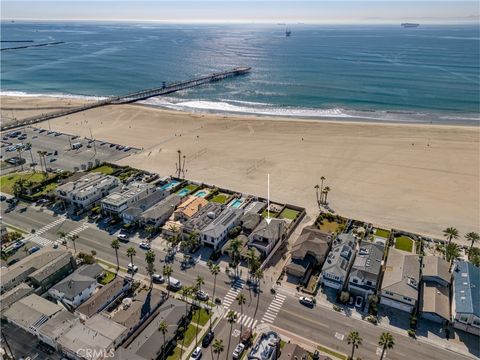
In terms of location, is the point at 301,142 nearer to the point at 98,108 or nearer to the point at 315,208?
the point at 315,208

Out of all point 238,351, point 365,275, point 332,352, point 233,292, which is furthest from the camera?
point 233,292

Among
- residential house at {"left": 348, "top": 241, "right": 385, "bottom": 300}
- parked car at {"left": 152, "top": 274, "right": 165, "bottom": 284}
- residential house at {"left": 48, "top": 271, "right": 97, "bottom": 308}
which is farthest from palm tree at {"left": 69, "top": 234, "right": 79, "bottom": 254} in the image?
residential house at {"left": 348, "top": 241, "right": 385, "bottom": 300}

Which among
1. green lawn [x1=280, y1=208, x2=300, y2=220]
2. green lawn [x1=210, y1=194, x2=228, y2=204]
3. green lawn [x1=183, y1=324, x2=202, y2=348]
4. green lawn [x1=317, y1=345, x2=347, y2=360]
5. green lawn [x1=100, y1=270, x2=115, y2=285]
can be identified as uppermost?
green lawn [x1=210, y1=194, x2=228, y2=204]

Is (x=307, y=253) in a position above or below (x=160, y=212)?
below

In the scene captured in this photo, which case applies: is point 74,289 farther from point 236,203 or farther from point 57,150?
point 57,150

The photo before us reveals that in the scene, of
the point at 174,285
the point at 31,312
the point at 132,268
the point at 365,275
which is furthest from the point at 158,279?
the point at 365,275

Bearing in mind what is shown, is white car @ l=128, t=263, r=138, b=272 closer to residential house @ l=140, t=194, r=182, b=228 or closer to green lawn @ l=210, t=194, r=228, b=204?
residential house @ l=140, t=194, r=182, b=228
